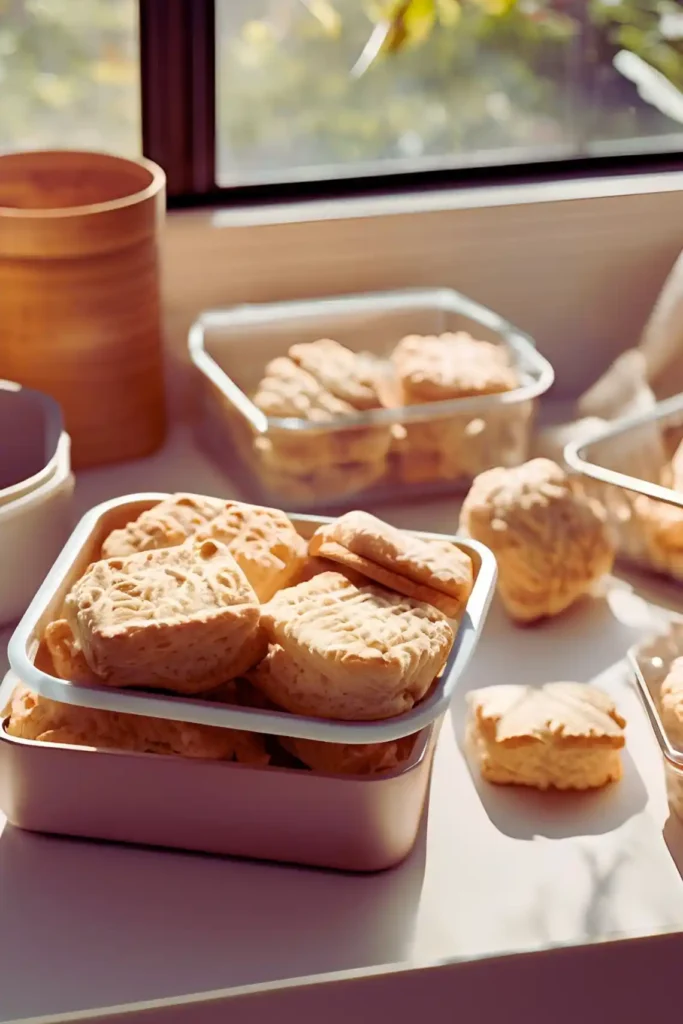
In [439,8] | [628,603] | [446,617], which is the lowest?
[628,603]

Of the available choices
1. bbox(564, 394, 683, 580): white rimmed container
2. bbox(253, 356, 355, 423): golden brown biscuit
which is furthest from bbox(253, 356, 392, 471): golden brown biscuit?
bbox(564, 394, 683, 580): white rimmed container

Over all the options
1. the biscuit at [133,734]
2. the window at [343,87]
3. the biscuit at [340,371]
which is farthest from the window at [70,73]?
the biscuit at [133,734]

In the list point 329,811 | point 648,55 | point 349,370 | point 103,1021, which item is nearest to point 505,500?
point 349,370

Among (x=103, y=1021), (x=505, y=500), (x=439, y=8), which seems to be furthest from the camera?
(x=439, y=8)

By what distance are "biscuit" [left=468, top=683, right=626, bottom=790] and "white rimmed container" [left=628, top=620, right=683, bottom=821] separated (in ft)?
0.08

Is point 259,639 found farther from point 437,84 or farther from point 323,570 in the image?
point 437,84

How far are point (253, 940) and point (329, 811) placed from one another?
0.20 ft

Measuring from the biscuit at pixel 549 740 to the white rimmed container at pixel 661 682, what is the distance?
2 cm

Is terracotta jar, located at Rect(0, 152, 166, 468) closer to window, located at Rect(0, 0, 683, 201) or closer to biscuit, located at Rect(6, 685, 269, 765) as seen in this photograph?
window, located at Rect(0, 0, 683, 201)

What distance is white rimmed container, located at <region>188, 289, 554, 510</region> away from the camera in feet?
2.72

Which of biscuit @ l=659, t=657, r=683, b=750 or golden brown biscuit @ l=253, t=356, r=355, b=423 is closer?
biscuit @ l=659, t=657, r=683, b=750

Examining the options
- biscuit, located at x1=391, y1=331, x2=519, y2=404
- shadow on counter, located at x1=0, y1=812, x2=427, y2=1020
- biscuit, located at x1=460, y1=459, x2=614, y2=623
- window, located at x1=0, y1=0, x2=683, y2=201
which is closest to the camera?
shadow on counter, located at x1=0, y1=812, x2=427, y2=1020

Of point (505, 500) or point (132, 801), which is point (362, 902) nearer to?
point (132, 801)

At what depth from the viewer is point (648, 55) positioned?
116 cm
